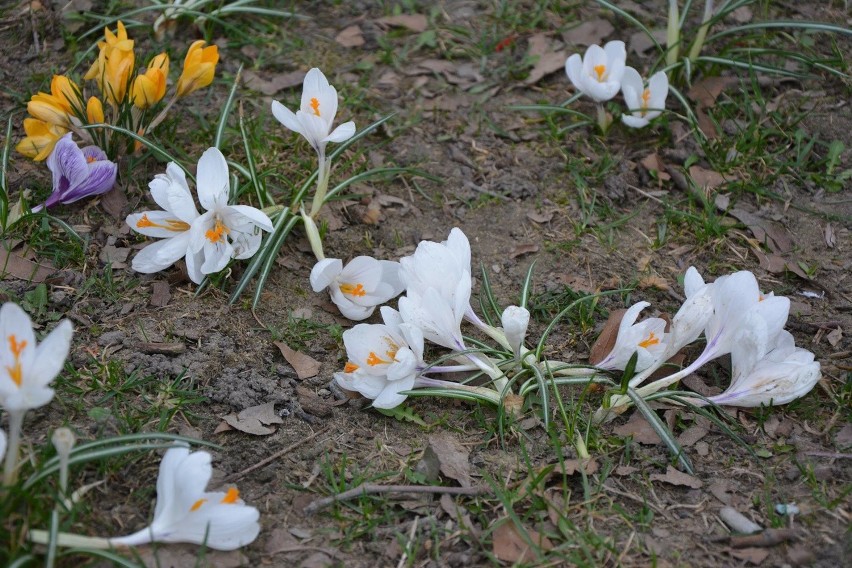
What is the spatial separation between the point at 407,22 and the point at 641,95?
111 centimetres

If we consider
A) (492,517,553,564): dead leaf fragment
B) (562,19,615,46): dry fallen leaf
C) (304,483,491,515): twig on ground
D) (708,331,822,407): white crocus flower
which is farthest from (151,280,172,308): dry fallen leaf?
(562,19,615,46): dry fallen leaf

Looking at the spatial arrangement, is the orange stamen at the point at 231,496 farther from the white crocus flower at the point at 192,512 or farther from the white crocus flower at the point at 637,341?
the white crocus flower at the point at 637,341

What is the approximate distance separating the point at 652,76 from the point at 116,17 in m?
2.03

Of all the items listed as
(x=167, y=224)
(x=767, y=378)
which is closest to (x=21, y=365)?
(x=167, y=224)

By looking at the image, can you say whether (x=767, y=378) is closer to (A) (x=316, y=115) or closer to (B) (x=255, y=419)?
(B) (x=255, y=419)

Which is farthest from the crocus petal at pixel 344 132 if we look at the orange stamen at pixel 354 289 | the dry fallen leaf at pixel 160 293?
the dry fallen leaf at pixel 160 293

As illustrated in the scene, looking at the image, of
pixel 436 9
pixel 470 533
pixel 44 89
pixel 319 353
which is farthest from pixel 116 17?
pixel 470 533

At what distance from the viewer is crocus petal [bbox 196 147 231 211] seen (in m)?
2.48

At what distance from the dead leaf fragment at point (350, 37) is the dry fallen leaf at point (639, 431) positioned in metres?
2.06

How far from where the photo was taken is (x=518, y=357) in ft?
7.74

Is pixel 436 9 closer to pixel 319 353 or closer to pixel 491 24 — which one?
pixel 491 24

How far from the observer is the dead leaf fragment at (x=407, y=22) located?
3715 mm

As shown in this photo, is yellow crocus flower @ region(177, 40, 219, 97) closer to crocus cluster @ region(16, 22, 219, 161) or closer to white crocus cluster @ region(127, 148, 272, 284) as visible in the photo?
crocus cluster @ region(16, 22, 219, 161)

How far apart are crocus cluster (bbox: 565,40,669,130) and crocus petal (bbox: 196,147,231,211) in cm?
138
